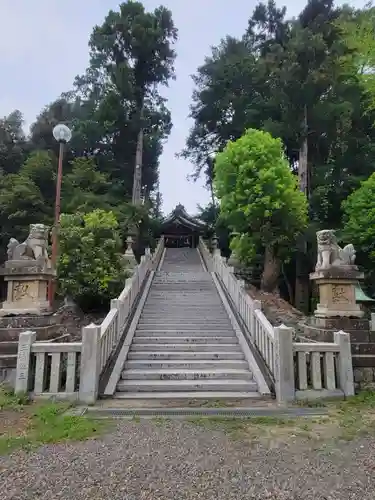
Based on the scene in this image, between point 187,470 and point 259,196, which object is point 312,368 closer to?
point 187,470

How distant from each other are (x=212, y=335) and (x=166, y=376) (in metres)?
2.18

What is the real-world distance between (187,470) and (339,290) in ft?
16.7

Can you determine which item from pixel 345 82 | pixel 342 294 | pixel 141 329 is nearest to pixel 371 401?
pixel 342 294

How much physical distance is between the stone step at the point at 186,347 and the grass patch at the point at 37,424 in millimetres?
2460

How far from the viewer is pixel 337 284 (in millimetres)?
7012

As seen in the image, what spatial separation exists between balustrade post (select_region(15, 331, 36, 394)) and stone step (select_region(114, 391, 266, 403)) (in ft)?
4.44

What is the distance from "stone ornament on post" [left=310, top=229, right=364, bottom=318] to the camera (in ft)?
22.6

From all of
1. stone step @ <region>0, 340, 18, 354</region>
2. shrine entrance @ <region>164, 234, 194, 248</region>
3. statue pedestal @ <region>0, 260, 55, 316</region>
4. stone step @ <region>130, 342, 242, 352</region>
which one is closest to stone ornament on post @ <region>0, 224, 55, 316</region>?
statue pedestal @ <region>0, 260, 55, 316</region>

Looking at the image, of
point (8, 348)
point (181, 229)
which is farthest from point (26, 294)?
point (181, 229)

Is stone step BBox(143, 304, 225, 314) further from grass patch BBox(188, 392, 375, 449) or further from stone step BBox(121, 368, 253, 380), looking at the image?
grass patch BBox(188, 392, 375, 449)

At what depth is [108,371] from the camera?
610cm

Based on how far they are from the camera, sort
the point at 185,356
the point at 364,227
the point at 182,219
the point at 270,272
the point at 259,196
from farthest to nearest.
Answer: the point at 182,219, the point at 270,272, the point at 364,227, the point at 259,196, the point at 185,356

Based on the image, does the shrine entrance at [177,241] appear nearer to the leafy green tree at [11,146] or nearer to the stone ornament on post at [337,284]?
the leafy green tree at [11,146]

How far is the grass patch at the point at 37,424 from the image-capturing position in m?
3.73
